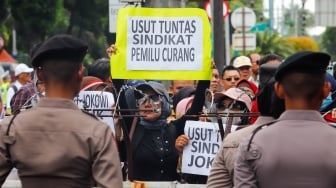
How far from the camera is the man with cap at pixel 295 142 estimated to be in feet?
18.2

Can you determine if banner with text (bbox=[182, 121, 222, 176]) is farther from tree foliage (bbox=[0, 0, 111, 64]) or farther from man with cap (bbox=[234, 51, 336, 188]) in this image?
tree foliage (bbox=[0, 0, 111, 64])

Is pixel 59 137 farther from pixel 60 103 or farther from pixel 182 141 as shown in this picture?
pixel 182 141

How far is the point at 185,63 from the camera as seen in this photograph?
392 inches

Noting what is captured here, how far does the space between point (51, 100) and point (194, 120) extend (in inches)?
155

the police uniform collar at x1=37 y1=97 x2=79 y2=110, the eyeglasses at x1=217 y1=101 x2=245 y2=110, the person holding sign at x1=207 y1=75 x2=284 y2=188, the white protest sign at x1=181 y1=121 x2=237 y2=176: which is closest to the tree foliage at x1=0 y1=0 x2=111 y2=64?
the eyeglasses at x1=217 y1=101 x2=245 y2=110

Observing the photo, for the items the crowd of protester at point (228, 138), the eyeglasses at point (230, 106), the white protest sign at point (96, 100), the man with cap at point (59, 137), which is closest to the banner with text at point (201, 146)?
the eyeglasses at point (230, 106)

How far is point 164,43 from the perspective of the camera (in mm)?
10023

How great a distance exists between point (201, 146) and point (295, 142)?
13.4 feet

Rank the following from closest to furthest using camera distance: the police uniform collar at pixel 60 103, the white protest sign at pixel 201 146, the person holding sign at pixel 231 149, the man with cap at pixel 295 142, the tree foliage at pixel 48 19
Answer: the man with cap at pixel 295 142
the police uniform collar at pixel 60 103
the person holding sign at pixel 231 149
the white protest sign at pixel 201 146
the tree foliage at pixel 48 19

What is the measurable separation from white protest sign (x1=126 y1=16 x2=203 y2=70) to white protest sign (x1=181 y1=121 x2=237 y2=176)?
0.58 m

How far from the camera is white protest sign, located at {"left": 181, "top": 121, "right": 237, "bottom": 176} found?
31.4ft

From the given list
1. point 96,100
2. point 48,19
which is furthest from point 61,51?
point 48,19

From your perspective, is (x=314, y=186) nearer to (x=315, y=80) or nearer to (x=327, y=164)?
(x=327, y=164)

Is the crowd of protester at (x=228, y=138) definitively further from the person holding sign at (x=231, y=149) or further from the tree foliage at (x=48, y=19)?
the tree foliage at (x=48, y=19)
